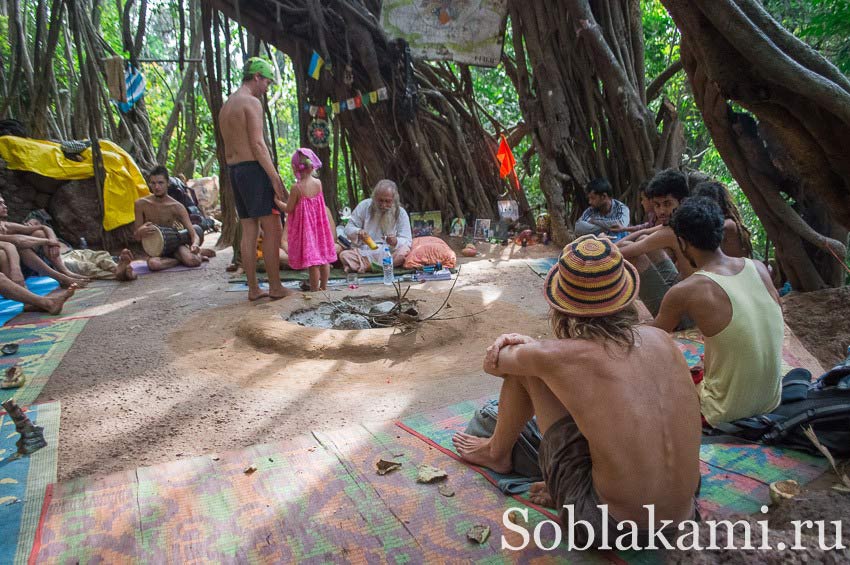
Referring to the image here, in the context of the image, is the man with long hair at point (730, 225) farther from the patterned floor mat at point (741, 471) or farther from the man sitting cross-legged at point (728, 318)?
the patterned floor mat at point (741, 471)

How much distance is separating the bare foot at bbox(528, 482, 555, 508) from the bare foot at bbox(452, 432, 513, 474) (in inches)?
5.5

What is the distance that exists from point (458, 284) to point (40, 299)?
3588 millimetres

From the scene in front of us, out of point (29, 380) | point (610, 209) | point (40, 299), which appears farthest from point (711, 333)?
point (40, 299)

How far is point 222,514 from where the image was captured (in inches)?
69.3

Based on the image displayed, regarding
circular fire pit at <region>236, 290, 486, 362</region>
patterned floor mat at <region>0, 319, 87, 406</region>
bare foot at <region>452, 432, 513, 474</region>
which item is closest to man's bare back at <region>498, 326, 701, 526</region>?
bare foot at <region>452, 432, 513, 474</region>

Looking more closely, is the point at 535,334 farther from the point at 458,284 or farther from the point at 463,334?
the point at 458,284

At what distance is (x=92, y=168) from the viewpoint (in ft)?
24.8

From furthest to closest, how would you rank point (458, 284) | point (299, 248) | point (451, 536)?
1. point (458, 284)
2. point (299, 248)
3. point (451, 536)

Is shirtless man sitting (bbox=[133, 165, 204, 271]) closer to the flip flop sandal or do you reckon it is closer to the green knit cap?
the green knit cap

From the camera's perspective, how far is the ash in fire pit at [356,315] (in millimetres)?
4004

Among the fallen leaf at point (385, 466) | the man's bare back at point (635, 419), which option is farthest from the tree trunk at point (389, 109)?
the man's bare back at point (635, 419)

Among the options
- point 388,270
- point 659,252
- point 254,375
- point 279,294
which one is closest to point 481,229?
point 388,270

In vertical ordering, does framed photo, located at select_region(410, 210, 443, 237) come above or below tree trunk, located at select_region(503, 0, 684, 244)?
below

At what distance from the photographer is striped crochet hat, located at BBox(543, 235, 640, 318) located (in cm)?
151
